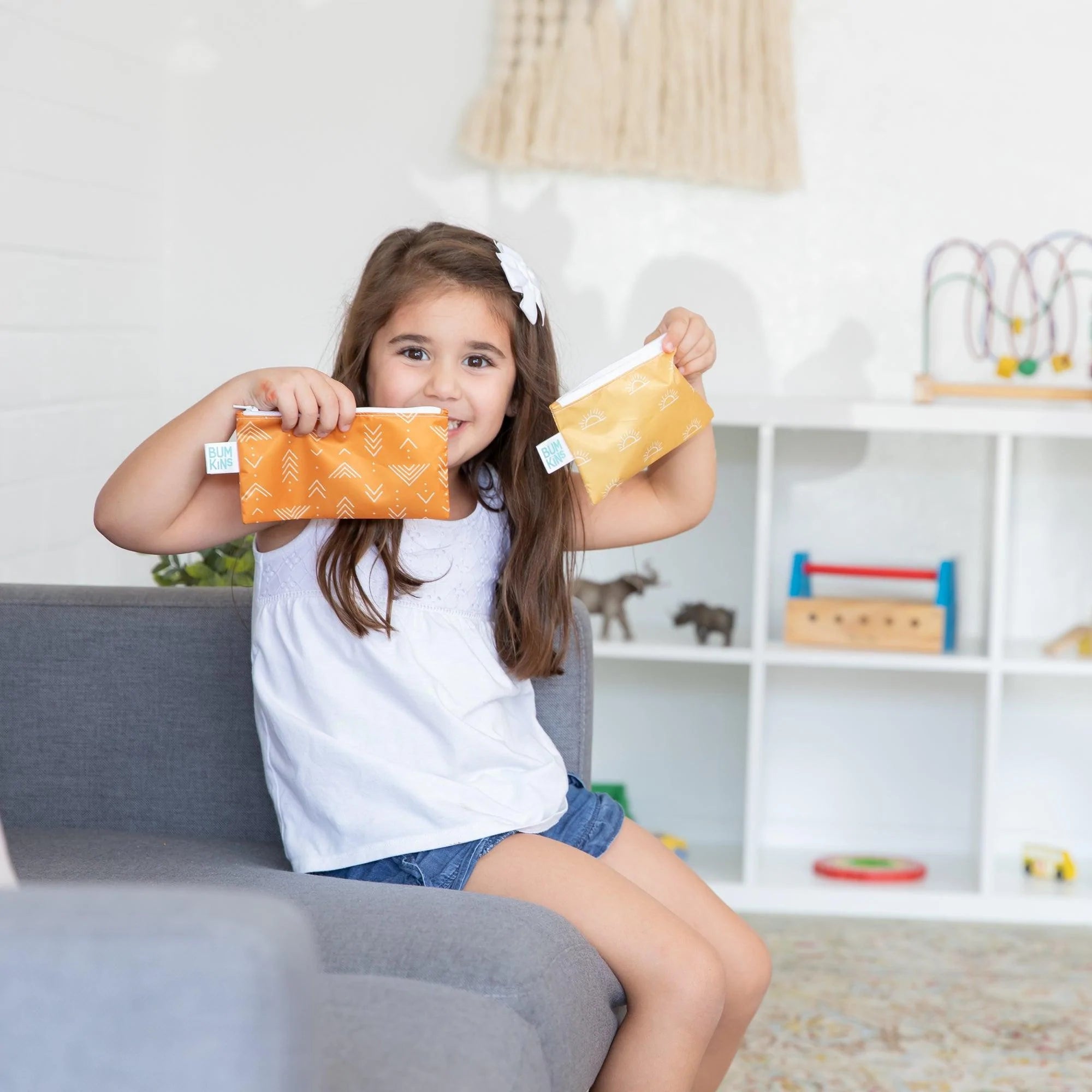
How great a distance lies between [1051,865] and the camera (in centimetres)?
263

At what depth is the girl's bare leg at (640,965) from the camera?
1.22m

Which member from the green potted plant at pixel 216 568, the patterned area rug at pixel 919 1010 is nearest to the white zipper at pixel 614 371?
the green potted plant at pixel 216 568

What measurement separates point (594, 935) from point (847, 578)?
167 cm

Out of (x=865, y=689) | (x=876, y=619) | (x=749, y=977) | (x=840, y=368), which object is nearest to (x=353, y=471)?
(x=749, y=977)

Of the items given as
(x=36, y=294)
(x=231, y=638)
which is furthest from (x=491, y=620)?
(x=36, y=294)

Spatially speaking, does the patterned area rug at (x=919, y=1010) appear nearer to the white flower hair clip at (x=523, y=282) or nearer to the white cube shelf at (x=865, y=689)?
the white cube shelf at (x=865, y=689)

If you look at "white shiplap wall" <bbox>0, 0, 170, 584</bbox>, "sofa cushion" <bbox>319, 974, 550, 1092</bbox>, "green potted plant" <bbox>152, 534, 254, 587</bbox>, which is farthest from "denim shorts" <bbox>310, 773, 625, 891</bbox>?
"white shiplap wall" <bbox>0, 0, 170, 584</bbox>

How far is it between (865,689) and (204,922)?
2.38 m

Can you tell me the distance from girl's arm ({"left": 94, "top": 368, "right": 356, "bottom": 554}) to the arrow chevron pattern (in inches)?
0.7

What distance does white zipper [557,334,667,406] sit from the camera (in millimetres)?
1366

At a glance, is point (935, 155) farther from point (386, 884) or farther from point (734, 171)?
point (386, 884)

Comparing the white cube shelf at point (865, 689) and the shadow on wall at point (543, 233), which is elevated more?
the shadow on wall at point (543, 233)

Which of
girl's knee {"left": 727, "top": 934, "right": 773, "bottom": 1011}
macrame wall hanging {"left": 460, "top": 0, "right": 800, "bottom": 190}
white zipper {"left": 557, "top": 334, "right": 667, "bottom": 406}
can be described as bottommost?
girl's knee {"left": 727, "top": 934, "right": 773, "bottom": 1011}

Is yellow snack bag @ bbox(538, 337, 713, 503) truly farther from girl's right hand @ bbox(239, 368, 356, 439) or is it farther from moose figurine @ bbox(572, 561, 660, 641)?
moose figurine @ bbox(572, 561, 660, 641)
